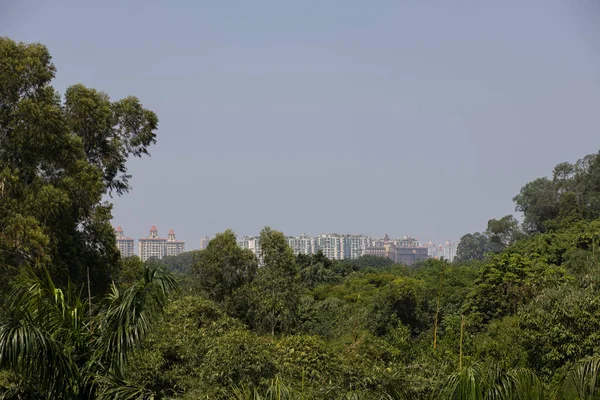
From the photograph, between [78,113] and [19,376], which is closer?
[19,376]

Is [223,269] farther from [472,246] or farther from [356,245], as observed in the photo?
[356,245]

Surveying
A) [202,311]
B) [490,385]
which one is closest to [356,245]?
[202,311]

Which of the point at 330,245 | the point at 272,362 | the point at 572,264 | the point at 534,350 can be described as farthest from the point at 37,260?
the point at 330,245

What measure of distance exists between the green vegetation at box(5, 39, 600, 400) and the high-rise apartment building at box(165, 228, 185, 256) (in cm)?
14877

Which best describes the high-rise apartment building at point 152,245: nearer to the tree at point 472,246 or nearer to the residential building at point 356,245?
the residential building at point 356,245

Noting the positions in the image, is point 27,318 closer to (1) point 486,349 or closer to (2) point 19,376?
(2) point 19,376

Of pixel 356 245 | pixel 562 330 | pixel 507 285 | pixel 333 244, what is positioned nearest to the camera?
pixel 562 330

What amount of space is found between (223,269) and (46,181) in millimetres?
9701

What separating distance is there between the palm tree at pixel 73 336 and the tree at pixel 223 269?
1655 centimetres

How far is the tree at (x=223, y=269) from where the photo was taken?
2348 cm

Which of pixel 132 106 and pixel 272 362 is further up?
pixel 132 106

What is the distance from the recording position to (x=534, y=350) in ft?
43.5

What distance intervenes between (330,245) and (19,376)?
576ft

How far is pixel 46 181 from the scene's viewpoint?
14703 mm
